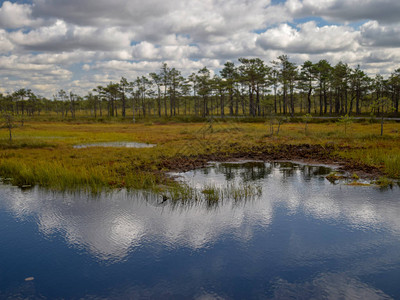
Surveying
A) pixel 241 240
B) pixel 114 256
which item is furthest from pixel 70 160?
pixel 241 240

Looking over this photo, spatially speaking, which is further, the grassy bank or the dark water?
the grassy bank

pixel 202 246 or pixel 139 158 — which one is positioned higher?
→ pixel 139 158

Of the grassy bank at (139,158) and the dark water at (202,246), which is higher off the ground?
the grassy bank at (139,158)

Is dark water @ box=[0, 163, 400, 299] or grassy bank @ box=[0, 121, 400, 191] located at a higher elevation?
grassy bank @ box=[0, 121, 400, 191]

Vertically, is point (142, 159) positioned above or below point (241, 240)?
above

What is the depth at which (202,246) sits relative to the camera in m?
11.5

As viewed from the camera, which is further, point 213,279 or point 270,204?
point 270,204

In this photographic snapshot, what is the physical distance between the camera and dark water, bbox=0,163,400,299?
901cm

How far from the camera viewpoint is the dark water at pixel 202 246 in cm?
901

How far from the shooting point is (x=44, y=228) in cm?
1344

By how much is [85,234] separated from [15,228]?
12.4 ft

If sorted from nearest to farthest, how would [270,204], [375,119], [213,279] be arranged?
[213,279] < [270,204] < [375,119]

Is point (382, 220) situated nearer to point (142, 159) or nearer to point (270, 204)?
point (270, 204)

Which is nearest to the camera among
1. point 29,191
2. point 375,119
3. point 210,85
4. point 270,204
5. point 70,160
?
point 270,204
